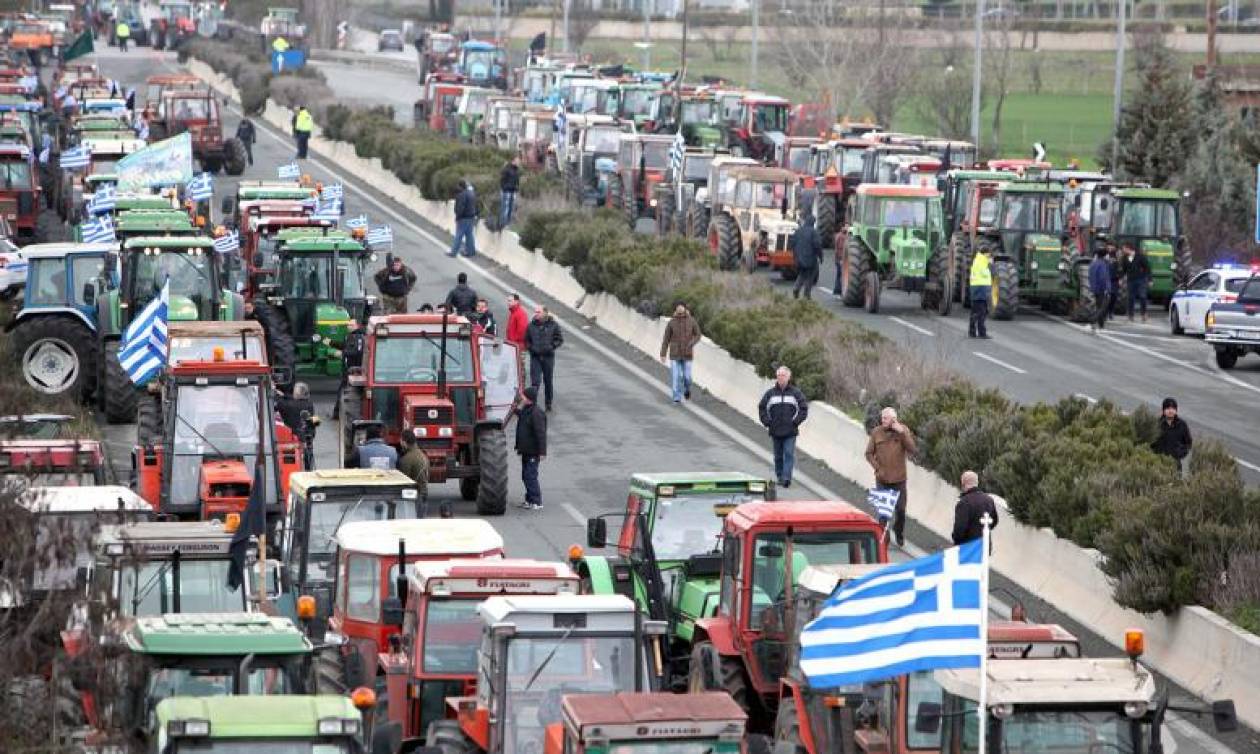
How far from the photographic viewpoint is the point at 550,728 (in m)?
14.8

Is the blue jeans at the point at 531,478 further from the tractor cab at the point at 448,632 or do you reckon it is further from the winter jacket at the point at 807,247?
the winter jacket at the point at 807,247

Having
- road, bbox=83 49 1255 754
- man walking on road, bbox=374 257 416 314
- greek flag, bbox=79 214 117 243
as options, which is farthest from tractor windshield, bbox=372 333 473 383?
greek flag, bbox=79 214 117 243

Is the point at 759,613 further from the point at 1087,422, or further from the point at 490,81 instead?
the point at 490,81

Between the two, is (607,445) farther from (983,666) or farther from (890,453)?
(983,666)

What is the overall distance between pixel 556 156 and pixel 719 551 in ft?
146

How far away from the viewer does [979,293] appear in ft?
136

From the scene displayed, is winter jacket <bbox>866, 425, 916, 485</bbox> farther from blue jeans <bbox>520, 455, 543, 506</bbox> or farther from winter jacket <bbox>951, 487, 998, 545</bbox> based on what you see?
blue jeans <bbox>520, 455, 543, 506</bbox>

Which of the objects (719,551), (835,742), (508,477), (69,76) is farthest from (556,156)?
(835,742)

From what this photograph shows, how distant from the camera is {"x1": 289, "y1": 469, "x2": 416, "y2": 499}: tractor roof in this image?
826 inches

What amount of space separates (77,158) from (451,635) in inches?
1483

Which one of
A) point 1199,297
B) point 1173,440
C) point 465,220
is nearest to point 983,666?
point 1173,440

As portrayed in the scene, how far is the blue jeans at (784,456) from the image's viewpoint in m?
29.2

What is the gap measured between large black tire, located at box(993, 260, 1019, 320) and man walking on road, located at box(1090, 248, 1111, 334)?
136 cm

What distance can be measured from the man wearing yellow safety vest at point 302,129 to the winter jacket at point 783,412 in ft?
140
